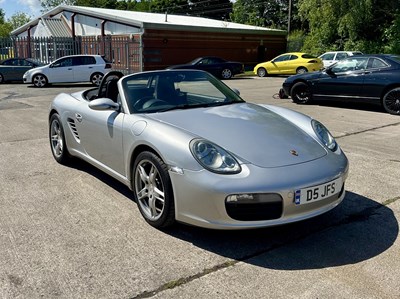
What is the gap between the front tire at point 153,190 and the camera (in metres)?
3.18

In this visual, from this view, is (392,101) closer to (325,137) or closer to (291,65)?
(325,137)

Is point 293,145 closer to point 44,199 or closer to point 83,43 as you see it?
point 44,199

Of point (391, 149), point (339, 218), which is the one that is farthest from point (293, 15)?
point (339, 218)

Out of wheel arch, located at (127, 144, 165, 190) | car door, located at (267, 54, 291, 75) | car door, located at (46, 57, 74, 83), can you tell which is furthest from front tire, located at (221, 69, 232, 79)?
wheel arch, located at (127, 144, 165, 190)

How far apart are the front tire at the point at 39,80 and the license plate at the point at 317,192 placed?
1712cm

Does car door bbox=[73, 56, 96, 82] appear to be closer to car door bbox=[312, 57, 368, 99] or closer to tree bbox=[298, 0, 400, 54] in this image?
car door bbox=[312, 57, 368, 99]

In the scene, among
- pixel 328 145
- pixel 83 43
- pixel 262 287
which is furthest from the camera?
pixel 83 43

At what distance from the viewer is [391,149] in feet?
20.5

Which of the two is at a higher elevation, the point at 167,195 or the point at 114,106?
the point at 114,106

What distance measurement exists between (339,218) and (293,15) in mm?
49363

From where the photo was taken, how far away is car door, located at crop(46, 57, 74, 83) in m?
17.9

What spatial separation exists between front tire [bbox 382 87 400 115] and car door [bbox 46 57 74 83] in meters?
13.5

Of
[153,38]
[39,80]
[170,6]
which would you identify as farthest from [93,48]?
[170,6]

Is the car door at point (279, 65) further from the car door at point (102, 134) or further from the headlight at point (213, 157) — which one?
the headlight at point (213, 157)
